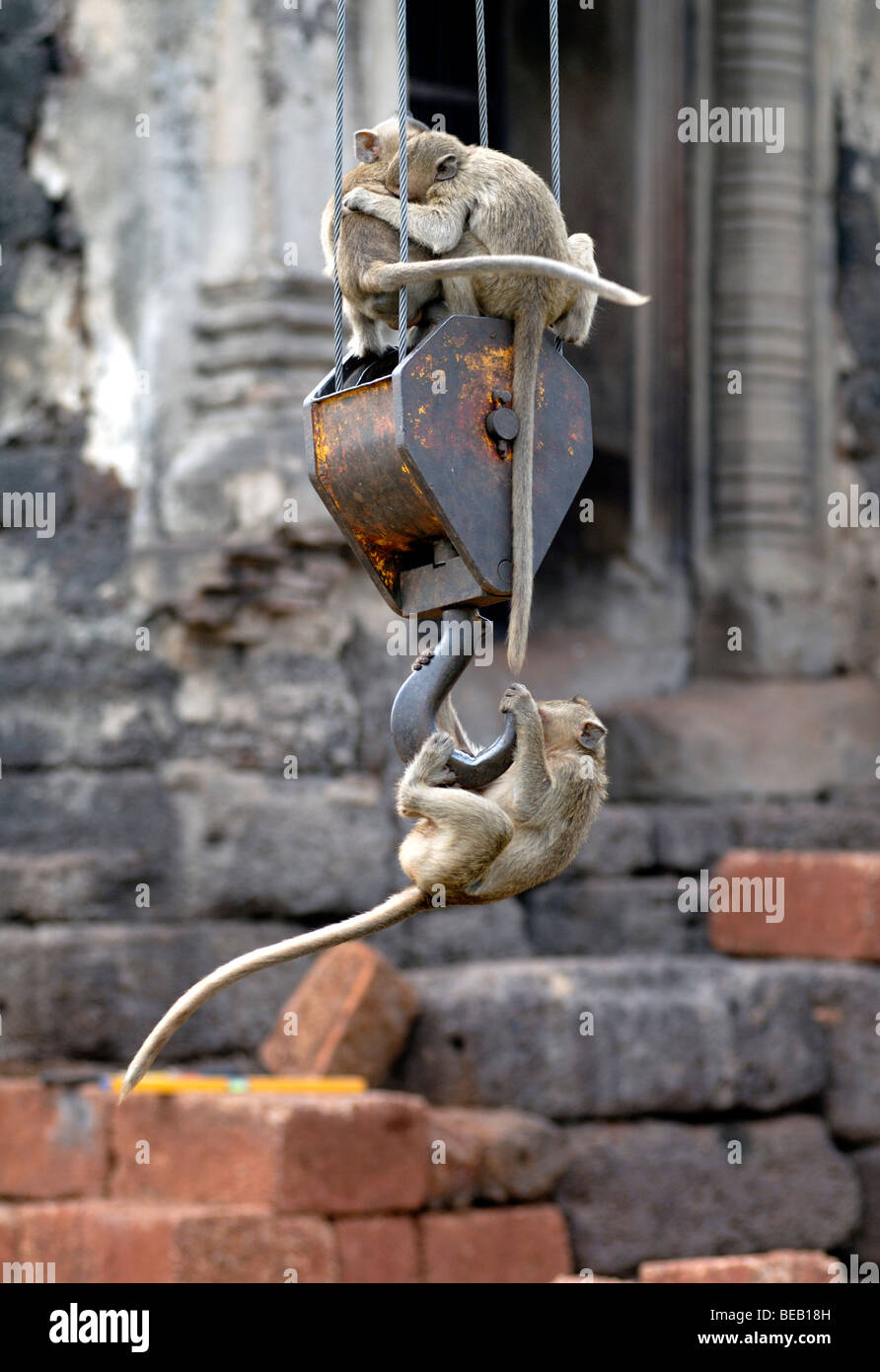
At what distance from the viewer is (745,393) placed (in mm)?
8250

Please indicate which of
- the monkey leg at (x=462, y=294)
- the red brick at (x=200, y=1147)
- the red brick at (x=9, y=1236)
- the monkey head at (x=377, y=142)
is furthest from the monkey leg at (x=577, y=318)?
the red brick at (x=9, y=1236)

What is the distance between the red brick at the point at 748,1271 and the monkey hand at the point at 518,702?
2.44 metres

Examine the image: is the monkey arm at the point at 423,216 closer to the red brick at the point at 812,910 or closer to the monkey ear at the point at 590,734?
the monkey ear at the point at 590,734

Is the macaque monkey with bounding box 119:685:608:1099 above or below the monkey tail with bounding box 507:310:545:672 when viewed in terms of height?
below

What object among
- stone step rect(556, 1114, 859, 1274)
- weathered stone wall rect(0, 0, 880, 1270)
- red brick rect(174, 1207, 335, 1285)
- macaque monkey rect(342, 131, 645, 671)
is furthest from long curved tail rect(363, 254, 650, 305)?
stone step rect(556, 1114, 859, 1274)

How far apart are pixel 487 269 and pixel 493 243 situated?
0.98 ft

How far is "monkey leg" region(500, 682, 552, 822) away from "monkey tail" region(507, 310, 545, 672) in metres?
0.11

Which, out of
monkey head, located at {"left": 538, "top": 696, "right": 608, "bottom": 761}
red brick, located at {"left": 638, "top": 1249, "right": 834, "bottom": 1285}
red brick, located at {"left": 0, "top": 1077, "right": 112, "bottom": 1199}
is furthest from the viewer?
red brick, located at {"left": 0, "top": 1077, "right": 112, "bottom": 1199}

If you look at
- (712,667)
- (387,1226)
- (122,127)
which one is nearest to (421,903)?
(387,1226)

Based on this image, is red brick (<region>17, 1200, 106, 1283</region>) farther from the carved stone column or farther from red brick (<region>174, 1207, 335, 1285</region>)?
the carved stone column

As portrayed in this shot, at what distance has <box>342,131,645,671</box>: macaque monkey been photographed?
9.05 ft

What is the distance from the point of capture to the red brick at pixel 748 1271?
482 centimetres
